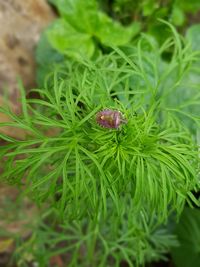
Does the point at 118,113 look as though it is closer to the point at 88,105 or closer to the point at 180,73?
the point at 88,105

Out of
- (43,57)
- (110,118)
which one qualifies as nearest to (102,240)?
(110,118)

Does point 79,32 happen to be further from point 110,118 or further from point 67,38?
point 110,118

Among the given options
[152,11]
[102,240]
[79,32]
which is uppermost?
[152,11]

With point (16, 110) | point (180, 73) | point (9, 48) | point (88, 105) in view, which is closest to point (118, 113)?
point (88, 105)

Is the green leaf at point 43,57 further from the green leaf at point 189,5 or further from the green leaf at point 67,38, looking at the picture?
the green leaf at point 189,5

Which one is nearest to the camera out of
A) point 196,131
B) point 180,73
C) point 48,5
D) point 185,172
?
point 185,172

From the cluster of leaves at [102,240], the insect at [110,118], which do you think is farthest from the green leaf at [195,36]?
the insect at [110,118]

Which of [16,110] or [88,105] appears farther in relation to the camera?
[16,110]
